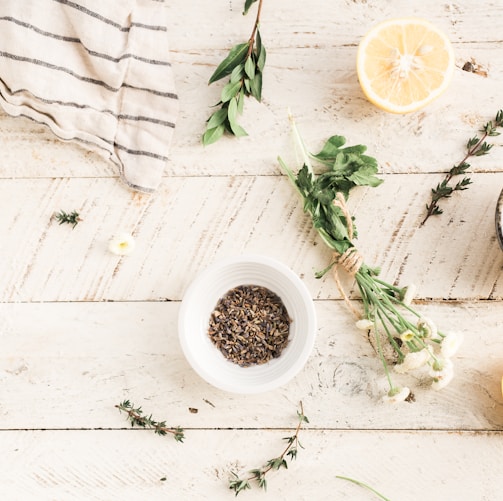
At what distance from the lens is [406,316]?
4.17 ft

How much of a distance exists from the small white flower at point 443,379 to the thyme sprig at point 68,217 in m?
0.81

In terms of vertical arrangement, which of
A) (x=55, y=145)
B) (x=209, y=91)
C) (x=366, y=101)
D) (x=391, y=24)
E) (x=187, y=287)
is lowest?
(x=187, y=287)

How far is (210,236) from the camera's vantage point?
1.28 metres

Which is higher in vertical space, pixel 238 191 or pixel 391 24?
pixel 391 24

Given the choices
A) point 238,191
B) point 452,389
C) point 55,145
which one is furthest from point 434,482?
point 55,145

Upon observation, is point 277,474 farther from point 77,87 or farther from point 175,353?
point 77,87

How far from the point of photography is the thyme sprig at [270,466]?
1.25 m

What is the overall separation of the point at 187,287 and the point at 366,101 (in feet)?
1.82

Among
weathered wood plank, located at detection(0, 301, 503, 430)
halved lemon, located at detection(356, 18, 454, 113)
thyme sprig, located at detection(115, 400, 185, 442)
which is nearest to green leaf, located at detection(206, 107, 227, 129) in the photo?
halved lemon, located at detection(356, 18, 454, 113)

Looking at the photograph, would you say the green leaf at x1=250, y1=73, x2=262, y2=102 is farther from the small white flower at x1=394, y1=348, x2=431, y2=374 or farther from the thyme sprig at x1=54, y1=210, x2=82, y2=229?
the small white flower at x1=394, y1=348, x2=431, y2=374

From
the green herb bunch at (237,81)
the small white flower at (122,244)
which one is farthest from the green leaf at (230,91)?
the small white flower at (122,244)

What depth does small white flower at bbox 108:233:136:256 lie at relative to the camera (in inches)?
49.3

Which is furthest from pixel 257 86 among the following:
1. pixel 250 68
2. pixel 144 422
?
pixel 144 422

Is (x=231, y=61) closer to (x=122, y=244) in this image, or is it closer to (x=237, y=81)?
(x=237, y=81)
